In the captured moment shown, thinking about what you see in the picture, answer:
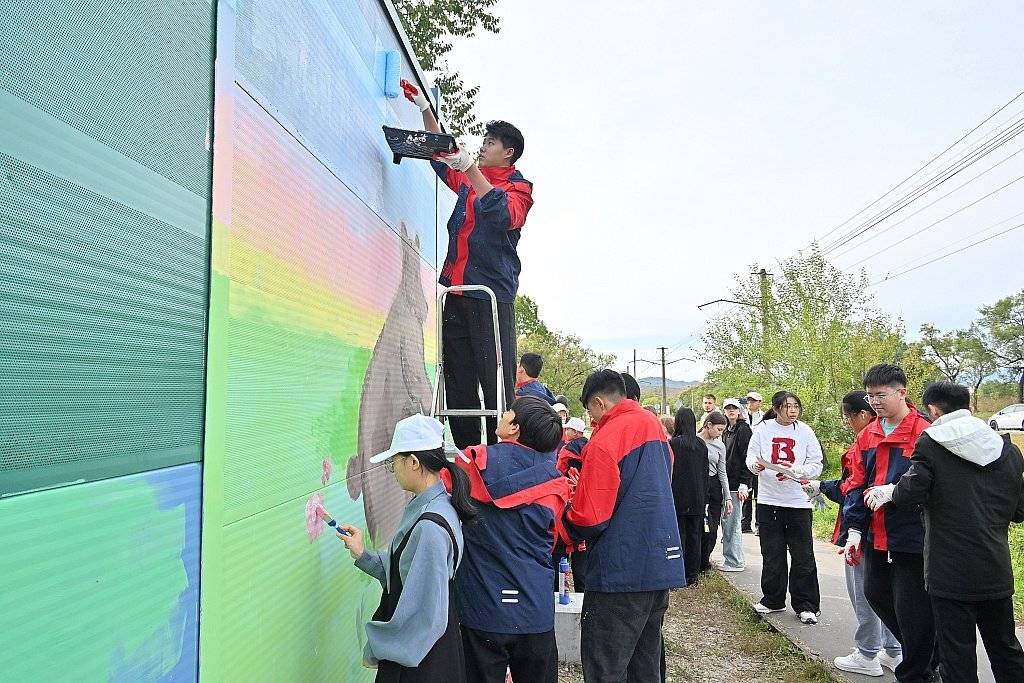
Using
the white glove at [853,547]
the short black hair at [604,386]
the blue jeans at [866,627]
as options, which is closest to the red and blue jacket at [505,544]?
the short black hair at [604,386]

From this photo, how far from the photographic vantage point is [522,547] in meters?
3.07

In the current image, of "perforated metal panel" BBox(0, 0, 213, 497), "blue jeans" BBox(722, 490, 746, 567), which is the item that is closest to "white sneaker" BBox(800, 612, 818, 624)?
"blue jeans" BBox(722, 490, 746, 567)

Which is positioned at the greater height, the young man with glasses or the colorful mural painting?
the colorful mural painting

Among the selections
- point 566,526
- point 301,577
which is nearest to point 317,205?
point 301,577

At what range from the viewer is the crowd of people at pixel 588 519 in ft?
8.50

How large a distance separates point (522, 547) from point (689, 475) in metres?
4.45

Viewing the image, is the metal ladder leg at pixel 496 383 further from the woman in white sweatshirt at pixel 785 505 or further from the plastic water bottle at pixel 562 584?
the woman in white sweatshirt at pixel 785 505

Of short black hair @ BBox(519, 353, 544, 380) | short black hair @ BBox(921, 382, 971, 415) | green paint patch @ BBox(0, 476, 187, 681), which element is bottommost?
green paint patch @ BBox(0, 476, 187, 681)

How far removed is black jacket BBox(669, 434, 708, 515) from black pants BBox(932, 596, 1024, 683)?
3145mm

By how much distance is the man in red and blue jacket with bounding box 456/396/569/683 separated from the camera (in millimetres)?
3012

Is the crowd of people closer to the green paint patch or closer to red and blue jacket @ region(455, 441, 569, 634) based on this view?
red and blue jacket @ region(455, 441, 569, 634)

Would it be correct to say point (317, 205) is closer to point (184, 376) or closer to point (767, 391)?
point (184, 376)

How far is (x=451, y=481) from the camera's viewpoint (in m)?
2.68

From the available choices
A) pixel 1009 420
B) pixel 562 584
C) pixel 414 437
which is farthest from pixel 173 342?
pixel 1009 420
